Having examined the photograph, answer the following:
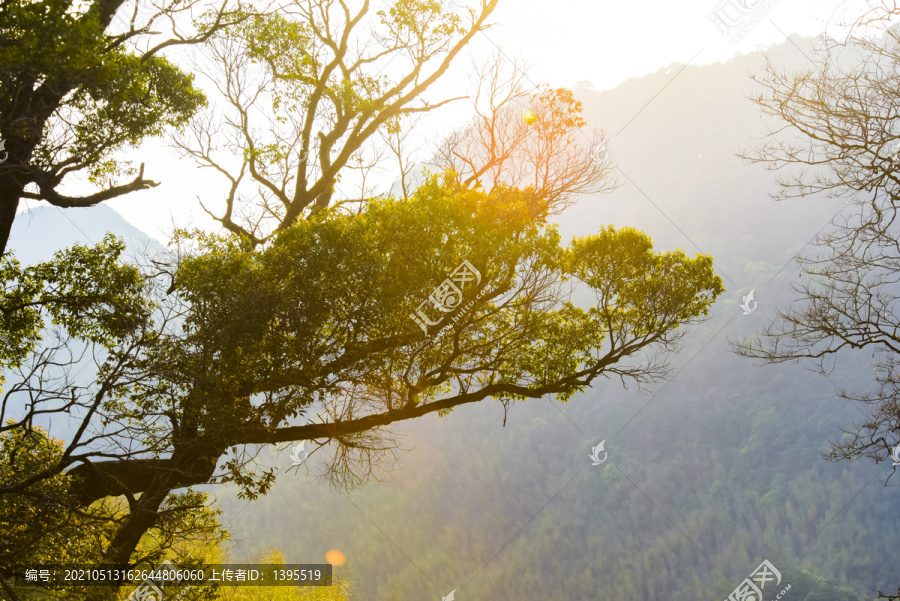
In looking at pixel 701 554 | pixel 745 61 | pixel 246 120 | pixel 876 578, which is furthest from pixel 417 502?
pixel 745 61

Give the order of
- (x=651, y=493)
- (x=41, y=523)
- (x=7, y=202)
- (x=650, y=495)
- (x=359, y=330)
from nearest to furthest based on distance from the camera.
→ (x=41, y=523), (x=7, y=202), (x=359, y=330), (x=650, y=495), (x=651, y=493)

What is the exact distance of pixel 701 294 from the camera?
9742mm

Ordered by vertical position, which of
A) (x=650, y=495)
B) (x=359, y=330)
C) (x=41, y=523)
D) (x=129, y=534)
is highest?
(x=359, y=330)

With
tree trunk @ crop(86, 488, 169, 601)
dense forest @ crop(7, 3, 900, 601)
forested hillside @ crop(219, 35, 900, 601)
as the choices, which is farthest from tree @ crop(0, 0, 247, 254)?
forested hillside @ crop(219, 35, 900, 601)

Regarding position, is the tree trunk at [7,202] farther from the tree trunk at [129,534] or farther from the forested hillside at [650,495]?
the forested hillside at [650,495]

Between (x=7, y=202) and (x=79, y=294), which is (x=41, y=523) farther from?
(x=7, y=202)

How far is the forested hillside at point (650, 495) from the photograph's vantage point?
93562 mm

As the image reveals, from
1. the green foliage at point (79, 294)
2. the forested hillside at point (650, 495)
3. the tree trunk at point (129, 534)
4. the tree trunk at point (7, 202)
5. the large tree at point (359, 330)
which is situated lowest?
the forested hillside at point (650, 495)

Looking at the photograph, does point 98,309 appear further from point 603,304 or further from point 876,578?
point 876,578

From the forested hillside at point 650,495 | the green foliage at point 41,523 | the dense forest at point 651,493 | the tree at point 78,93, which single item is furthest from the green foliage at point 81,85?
the forested hillside at point 650,495

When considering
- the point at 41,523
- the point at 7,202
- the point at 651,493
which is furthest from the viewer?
the point at 651,493

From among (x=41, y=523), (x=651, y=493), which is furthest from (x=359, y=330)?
(x=651, y=493)

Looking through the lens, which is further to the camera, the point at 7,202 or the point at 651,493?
the point at 651,493

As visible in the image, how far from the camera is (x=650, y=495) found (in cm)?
10825
